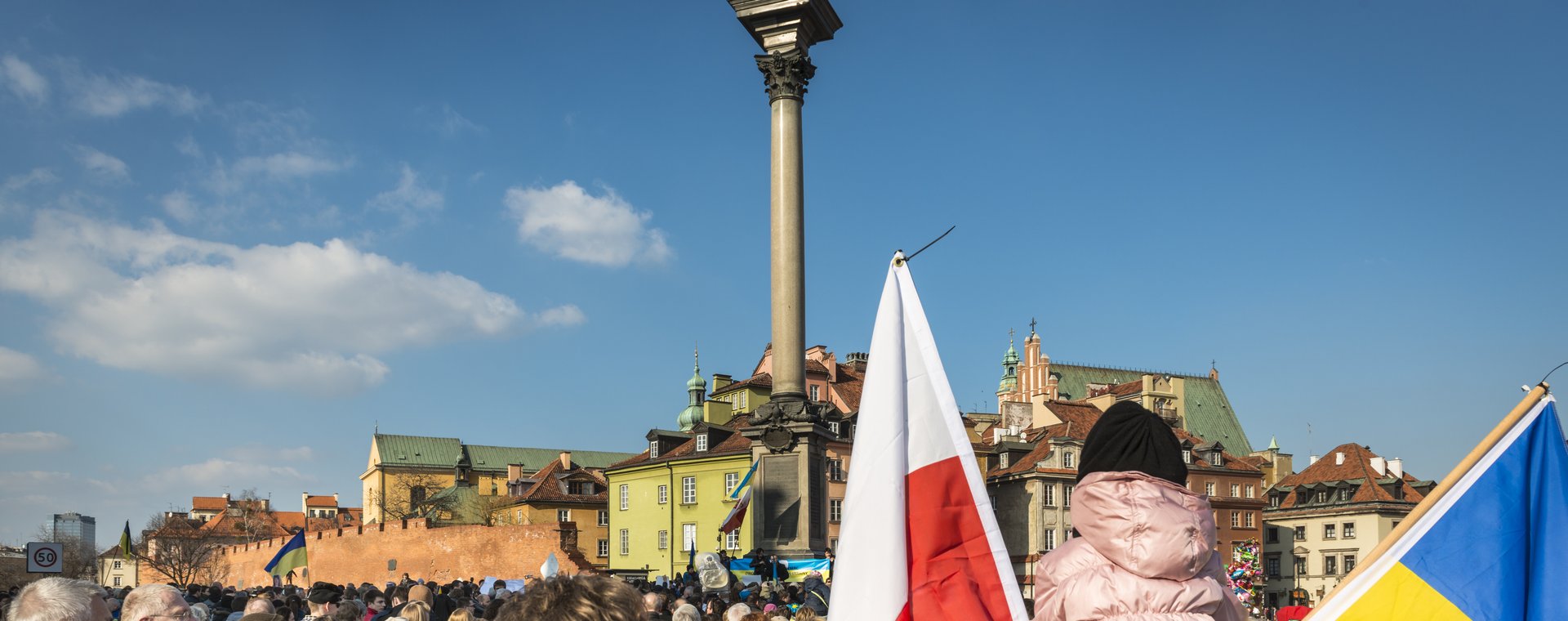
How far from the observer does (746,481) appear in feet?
81.1

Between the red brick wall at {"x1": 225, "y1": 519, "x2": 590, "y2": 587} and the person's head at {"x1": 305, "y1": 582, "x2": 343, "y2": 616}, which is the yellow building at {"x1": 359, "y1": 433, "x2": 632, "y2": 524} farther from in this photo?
the person's head at {"x1": 305, "y1": 582, "x2": 343, "y2": 616}

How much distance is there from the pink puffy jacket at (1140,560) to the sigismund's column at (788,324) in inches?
758

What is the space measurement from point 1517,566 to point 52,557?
20549mm

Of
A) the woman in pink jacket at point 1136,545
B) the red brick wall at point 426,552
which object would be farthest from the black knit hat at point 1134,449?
the red brick wall at point 426,552

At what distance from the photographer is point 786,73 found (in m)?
23.6

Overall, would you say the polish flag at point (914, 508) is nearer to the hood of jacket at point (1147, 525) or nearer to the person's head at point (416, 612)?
the hood of jacket at point (1147, 525)

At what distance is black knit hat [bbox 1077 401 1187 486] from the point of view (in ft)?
11.3

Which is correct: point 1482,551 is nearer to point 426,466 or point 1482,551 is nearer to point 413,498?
point 413,498

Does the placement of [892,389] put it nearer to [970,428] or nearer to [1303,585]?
[970,428]

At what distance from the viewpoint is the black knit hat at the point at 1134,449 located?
11.3 ft

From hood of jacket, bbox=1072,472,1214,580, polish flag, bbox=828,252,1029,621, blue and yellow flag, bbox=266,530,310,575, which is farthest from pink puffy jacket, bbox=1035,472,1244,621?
blue and yellow flag, bbox=266,530,310,575

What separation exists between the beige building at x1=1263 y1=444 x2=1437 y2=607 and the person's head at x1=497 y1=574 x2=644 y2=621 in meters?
75.1

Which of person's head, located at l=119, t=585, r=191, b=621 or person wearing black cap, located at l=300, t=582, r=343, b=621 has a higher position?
person's head, located at l=119, t=585, r=191, b=621

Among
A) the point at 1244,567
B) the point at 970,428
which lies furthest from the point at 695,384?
the point at 1244,567
